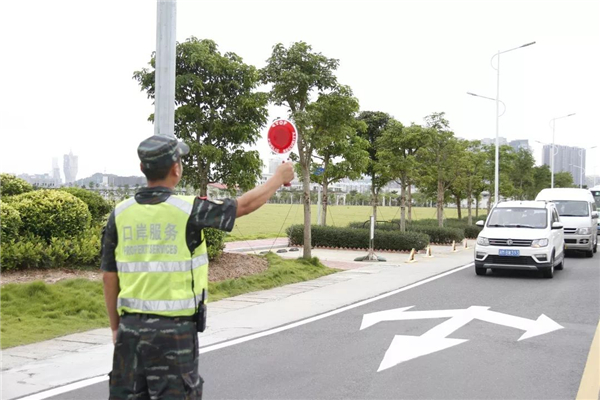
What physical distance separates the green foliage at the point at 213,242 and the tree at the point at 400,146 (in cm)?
1249

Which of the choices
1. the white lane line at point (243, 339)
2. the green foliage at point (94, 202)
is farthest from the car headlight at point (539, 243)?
the green foliage at point (94, 202)

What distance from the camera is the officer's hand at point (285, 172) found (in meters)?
3.78

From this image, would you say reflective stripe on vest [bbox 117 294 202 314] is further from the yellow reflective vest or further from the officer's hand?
the officer's hand

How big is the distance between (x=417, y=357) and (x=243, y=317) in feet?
11.3

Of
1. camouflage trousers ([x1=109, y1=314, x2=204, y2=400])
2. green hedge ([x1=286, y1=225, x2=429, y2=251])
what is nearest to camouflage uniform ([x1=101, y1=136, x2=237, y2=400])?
camouflage trousers ([x1=109, y1=314, x2=204, y2=400])

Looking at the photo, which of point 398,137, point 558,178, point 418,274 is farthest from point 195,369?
point 558,178

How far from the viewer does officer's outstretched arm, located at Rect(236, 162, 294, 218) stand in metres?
3.60

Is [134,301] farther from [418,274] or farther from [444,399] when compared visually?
[418,274]

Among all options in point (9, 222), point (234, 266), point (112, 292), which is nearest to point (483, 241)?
point (234, 266)

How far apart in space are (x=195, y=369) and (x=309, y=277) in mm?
11940

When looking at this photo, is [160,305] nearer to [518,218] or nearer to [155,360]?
[155,360]

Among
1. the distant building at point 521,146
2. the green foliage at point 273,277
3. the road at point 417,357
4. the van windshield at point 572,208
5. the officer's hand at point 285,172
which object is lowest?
the road at point 417,357

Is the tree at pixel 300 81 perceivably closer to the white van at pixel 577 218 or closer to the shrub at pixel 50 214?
the shrub at pixel 50 214

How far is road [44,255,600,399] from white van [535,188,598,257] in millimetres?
10639
